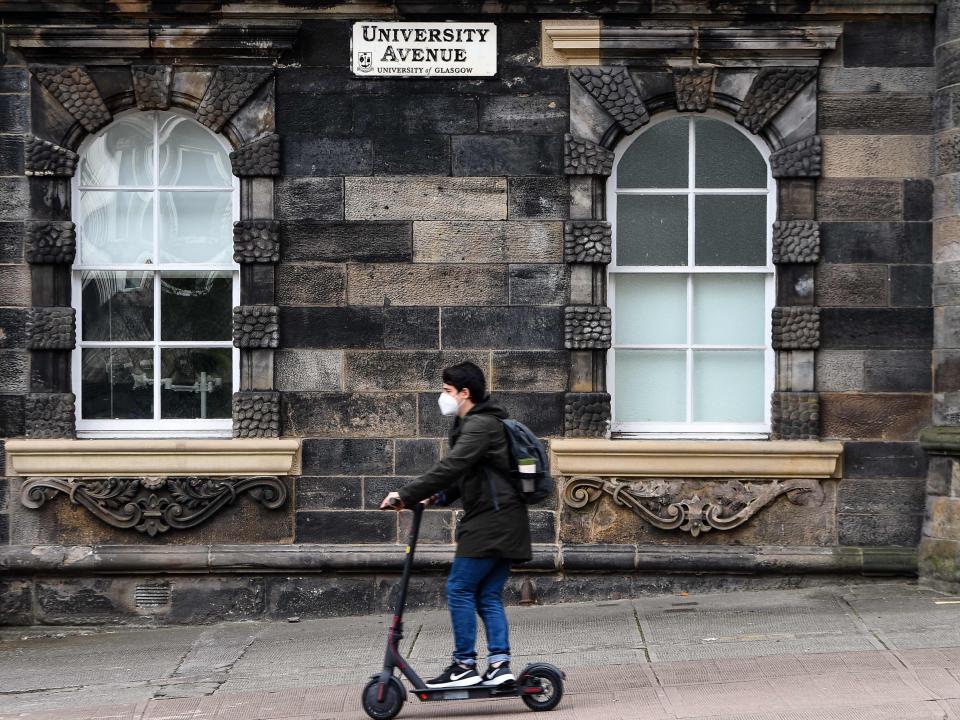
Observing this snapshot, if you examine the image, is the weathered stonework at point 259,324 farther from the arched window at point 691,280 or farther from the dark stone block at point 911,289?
the dark stone block at point 911,289

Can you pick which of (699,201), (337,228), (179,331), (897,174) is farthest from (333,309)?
(897,174)

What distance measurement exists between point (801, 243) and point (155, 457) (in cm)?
497

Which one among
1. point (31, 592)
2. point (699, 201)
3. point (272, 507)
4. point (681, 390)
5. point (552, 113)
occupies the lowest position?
point (31, 592)

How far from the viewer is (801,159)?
988cm

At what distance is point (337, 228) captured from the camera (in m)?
9.95

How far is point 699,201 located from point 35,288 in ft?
16.3

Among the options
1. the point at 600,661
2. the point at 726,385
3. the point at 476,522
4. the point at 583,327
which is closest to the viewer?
the point at 476,522

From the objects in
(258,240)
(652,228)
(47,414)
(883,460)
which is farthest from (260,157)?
(883,460)

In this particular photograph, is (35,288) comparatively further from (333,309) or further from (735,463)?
(735,463)

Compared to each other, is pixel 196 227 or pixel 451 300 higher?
Result: pixel 196 227

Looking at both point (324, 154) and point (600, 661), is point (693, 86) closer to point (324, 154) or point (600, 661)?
point (324, 154)

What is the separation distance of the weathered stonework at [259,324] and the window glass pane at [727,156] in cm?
334

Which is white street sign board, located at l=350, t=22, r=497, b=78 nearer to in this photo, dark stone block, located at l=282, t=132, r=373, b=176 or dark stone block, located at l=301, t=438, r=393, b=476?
dark stone block, located at l=282, t=132, r=373, b=176

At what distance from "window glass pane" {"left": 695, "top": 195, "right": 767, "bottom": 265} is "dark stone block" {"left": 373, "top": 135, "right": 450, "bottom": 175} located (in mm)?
1963
